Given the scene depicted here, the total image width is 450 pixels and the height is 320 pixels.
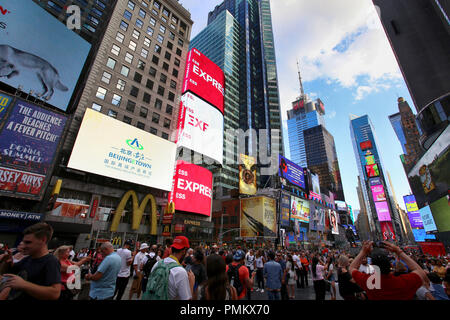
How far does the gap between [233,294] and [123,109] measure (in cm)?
3234

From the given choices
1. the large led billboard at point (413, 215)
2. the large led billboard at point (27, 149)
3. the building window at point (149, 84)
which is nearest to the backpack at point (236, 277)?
the large led billboard at point (27, 149)

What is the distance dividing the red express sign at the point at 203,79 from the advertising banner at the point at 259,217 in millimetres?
26514

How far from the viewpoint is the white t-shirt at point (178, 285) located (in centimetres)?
321

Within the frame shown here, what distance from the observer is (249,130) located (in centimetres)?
8956

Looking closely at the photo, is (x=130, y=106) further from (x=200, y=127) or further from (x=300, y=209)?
(x=300, y=209)

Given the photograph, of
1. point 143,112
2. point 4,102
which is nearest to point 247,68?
point 143,112

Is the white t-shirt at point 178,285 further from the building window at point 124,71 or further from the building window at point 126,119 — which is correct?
the building window at point 124,71

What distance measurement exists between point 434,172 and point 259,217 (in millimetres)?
Answer: 33164

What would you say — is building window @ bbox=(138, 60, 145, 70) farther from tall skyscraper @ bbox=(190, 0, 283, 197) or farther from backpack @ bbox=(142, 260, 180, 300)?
tall skyscraper @ bbox=(190, 0, 283, 197)

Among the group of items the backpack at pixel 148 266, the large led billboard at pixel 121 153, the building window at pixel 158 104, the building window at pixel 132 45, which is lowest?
the backpack at pixel 148 266

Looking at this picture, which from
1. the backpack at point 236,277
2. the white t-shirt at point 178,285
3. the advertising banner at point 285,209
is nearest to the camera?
the white t-shirt at point 178,285

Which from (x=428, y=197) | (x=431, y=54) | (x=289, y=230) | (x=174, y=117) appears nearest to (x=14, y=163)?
(x=174, y=117)

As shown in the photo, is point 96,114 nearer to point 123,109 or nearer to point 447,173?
point 123,109

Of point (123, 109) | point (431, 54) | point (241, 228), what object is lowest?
point (241, 228)
